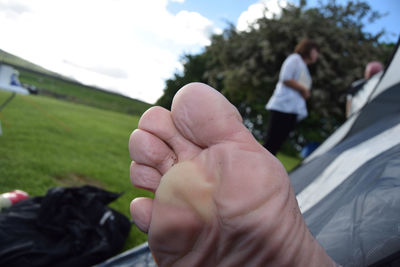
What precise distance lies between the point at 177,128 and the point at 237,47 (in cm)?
510

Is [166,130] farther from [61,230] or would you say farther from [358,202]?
[61,230]

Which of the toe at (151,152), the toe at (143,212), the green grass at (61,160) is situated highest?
the toe at (151,152)

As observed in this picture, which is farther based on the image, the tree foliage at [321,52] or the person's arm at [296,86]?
the tree foliage at [321,52]

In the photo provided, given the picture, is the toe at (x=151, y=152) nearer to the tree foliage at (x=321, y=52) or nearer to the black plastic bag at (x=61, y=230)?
the black plastic bag at (x=61, y=230)

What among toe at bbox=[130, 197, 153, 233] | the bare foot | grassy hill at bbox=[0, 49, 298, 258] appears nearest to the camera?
the bare foot

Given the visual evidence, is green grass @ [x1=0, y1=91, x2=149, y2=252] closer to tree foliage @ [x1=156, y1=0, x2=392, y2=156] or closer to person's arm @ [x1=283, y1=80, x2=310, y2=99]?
person's arm @ [x1=283, y1=80, x2=310, y2=99]

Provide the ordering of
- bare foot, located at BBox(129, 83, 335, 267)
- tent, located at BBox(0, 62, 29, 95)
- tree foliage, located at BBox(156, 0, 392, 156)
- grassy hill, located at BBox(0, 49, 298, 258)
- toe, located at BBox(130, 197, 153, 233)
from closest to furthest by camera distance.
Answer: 1. bare foot, located at BBox(129, 83, 335, 267)
2. toe, located at BBox(130, 197, 153, 233)
3. grassy hill, located at BBox(0, 49, 298, 258)
4. tent, located at BBox(0, 62, 29, 95)
5. tree foliage, located at BBox(156, 0, 392, 156)

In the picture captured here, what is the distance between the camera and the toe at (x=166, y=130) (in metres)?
0.54

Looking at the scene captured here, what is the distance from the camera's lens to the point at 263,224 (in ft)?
1.32

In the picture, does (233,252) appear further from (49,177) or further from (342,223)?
(49,177)

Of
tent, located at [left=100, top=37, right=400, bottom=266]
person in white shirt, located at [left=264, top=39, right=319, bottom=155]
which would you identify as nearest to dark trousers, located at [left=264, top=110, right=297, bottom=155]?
person in white shirt, located at [left=264, top=39, right=319, bottom=155]

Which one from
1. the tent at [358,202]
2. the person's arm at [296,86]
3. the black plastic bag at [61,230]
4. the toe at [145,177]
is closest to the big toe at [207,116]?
the toe at [145,177]

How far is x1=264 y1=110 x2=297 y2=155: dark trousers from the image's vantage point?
6.02 ft

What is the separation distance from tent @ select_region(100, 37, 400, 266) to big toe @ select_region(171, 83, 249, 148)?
0.24 m
